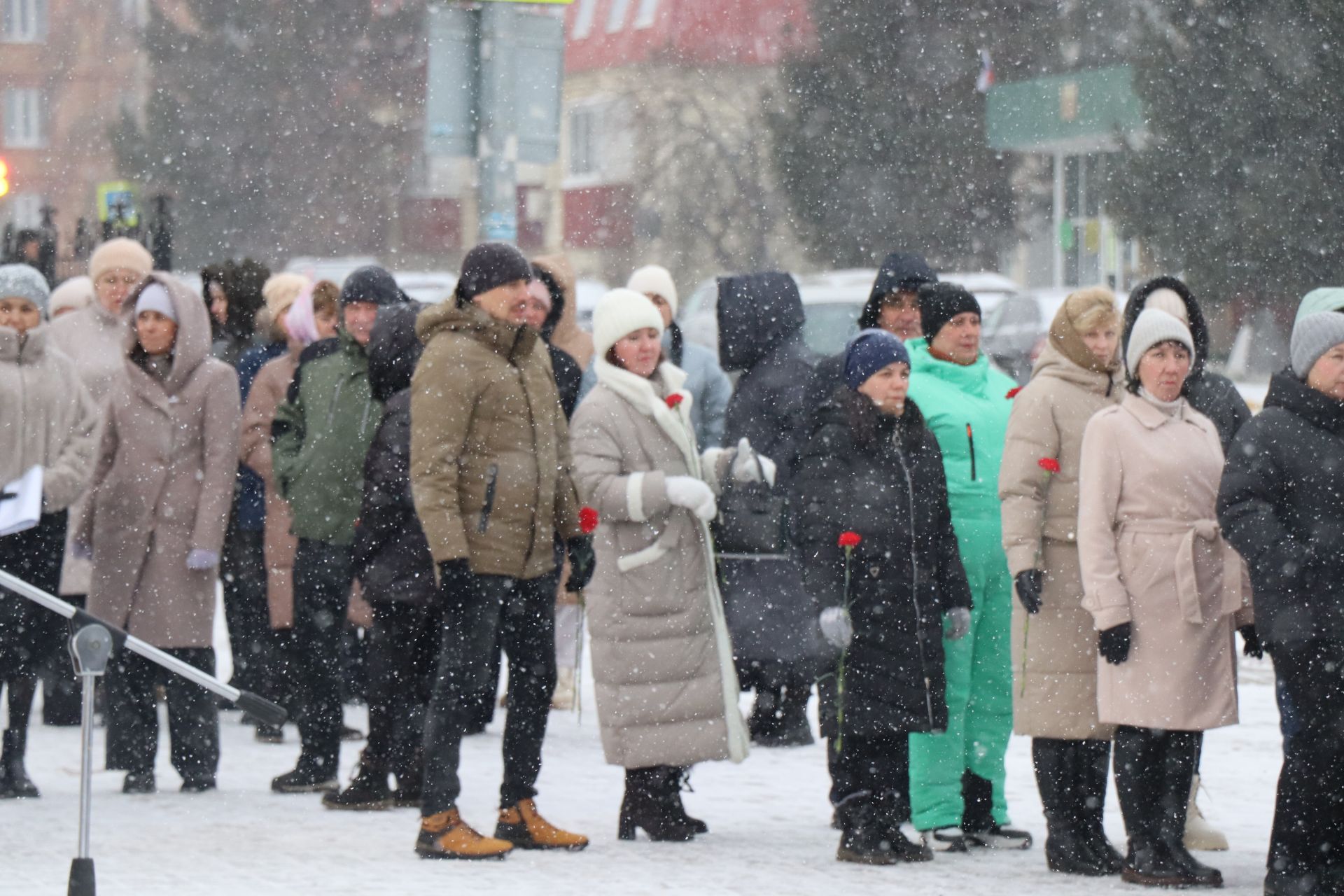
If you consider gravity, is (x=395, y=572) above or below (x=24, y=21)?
below

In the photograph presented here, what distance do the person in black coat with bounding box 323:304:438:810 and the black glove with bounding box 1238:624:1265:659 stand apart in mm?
2584

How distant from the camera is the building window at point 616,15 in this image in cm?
5522

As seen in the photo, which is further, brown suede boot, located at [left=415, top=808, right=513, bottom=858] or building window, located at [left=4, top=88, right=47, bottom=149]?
building window, located at [left=4, top=88, right=47, bottom=149]

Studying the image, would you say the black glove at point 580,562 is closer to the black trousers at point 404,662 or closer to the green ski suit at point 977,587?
the black trousers at point 404,662

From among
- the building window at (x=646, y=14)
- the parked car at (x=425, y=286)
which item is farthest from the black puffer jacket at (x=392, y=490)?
the building window at (x=646, y=14)

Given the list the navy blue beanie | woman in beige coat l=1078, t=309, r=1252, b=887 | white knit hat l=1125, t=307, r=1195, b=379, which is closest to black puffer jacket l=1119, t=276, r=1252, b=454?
white knit hat l=1125, t=307, r=1195, b=379

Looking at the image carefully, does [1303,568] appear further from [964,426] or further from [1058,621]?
[964,426]

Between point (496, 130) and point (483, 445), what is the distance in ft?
15.8

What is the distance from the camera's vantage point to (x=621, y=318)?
8.23 metres

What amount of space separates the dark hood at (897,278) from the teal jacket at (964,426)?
43 cm

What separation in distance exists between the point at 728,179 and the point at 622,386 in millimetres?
37950

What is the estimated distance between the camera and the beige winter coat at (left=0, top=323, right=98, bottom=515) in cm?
893

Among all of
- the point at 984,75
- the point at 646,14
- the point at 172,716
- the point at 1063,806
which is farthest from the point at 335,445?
the point at 646,14

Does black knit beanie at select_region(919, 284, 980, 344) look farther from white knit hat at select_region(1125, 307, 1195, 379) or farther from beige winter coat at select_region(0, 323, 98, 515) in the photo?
beige winter coat at select_region(0, 323, 98, 515)
